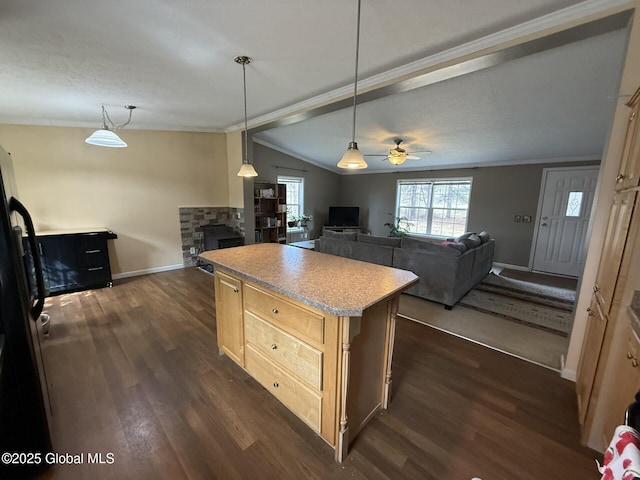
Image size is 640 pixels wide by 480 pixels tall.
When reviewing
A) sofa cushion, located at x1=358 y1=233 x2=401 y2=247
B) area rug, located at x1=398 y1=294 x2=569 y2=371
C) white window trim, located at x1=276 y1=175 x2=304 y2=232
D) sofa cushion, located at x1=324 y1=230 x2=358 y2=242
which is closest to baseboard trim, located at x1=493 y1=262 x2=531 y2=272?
area rug, located at x1=398 y1=294 x2=569 y2=371

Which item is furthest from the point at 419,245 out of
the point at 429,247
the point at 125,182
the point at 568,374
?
the point at 125,182

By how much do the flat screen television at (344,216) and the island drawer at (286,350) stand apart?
612cm

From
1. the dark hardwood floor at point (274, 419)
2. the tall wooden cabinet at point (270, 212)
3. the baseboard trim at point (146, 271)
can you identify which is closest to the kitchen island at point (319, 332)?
the dark hardwood floor at point (274, 419)

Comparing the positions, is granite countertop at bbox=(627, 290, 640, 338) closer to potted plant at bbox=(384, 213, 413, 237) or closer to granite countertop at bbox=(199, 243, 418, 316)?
granite countertop at bbox=(199, 243, 418, 316)

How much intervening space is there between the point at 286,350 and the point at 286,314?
0.24 meters

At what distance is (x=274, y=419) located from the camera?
1693 millimetres

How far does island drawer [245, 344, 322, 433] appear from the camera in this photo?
4.90 ft

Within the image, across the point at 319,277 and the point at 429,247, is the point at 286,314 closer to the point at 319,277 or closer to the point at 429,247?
the point at 319,277

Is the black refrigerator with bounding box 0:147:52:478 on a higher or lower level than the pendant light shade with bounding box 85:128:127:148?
lower

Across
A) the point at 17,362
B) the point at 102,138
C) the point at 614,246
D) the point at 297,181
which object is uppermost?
the point at 102,138

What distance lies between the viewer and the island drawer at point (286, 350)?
1.44m

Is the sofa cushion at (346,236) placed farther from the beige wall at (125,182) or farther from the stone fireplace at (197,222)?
the beige wall at (125,182)

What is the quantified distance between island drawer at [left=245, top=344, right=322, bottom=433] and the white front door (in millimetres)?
5623

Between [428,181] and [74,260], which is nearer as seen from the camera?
[74,260]
